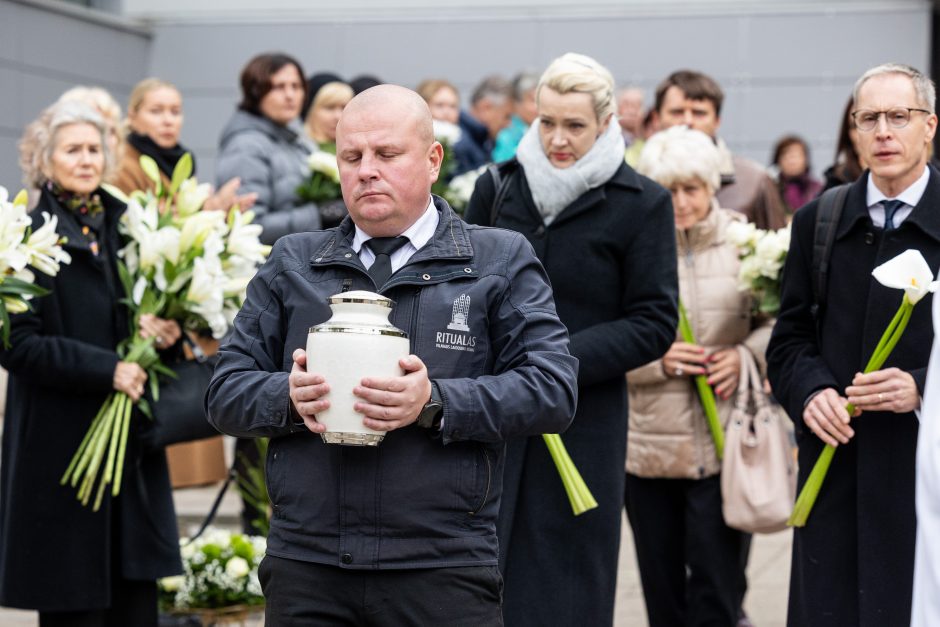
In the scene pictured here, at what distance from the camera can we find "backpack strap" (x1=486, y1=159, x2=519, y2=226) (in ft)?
16.8

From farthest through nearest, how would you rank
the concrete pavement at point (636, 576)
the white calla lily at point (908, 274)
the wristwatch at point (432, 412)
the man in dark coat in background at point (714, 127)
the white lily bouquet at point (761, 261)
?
the concrete pavement at point (636, 576)
the man in dark coat in background at point (714, 127)
the white lily bouquet at point (761, 261)
the white calla lily at point (908, 274)
the wristwatch at point (432, 412)

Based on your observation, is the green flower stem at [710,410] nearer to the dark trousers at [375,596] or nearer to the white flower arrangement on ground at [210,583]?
the white flower arrangement on ground at [210,583]

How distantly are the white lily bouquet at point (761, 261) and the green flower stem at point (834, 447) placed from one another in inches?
39.0

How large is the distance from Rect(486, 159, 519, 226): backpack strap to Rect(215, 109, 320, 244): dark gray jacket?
8.06ft

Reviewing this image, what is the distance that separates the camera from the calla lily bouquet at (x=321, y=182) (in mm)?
7562

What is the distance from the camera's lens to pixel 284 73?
802 centimetres

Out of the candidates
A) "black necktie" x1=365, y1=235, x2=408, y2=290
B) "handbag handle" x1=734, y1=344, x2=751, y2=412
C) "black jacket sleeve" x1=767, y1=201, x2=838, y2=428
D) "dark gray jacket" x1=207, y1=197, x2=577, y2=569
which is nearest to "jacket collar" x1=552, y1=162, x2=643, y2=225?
"black jacket sleeve" x1=767, y1=201, x2=838, y2=428

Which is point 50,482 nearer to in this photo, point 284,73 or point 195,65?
point 284,73

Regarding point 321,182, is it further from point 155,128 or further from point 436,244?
point 436,244

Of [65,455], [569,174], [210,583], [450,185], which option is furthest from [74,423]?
[450,185]

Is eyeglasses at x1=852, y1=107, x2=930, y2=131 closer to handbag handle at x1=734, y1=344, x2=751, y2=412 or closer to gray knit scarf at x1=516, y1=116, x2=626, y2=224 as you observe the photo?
gray knit scarf at x1=516, y1=116, x2=626, y2=224

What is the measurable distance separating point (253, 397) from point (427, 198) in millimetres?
624

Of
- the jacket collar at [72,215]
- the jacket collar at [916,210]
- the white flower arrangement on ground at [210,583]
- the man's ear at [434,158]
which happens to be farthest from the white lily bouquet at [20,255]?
the jacket collar at [916,210]

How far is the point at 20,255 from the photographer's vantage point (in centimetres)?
Result: 488
